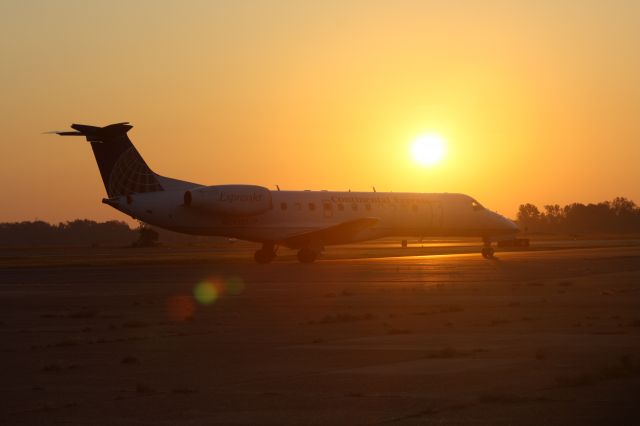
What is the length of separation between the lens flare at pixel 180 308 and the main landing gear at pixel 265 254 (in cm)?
2127

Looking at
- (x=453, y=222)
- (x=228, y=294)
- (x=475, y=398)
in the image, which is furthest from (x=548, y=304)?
(x=453, y=222)

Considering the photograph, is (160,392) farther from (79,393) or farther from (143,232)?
(143,232)

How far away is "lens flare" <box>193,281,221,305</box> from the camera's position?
2116cm

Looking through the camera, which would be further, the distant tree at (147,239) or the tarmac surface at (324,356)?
the distant tree at (147,239)

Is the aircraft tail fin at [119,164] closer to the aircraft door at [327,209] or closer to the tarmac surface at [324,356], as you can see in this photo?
the aircraft door at [327,209]

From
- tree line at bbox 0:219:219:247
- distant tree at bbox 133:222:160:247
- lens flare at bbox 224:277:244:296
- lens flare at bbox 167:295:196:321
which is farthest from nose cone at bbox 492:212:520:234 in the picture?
tree line at bbox 0:219:219:247

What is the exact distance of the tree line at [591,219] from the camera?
166m

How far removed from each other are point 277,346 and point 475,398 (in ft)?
15.0

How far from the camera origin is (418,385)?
9.52 m

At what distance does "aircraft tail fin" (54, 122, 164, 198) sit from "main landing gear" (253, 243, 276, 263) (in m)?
5.52

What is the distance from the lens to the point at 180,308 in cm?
1909

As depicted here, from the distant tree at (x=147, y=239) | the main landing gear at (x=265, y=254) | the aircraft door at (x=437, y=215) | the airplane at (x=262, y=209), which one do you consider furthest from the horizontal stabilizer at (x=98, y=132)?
the distant tree at (x=147, y=239)

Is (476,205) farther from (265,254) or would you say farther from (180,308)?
(180,308)

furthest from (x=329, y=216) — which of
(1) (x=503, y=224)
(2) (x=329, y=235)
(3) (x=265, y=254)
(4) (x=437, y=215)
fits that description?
(1) (x=503, y=224)
